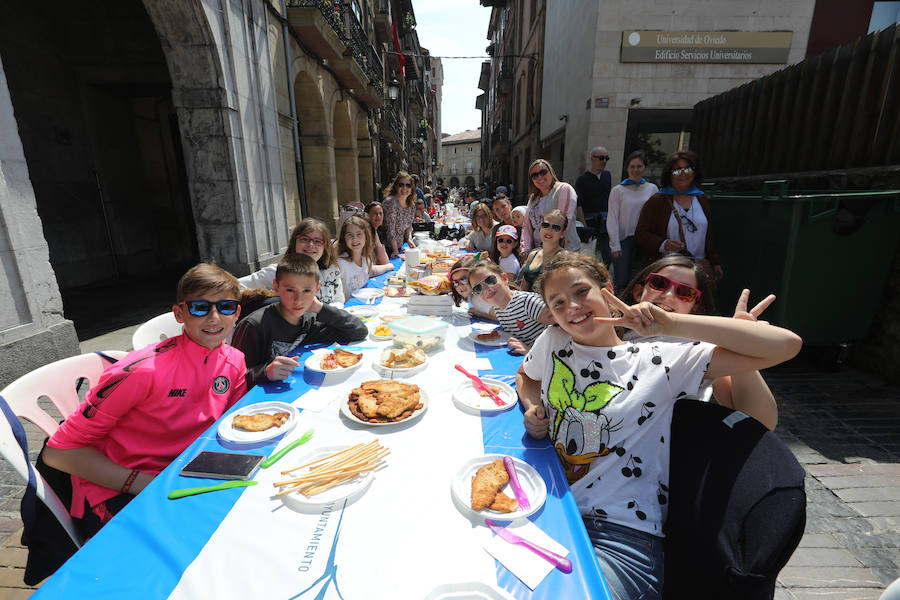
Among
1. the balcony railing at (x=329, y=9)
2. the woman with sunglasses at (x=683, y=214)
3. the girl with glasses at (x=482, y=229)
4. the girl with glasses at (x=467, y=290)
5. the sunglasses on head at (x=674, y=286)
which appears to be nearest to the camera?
the sunglasses on head at (x=674, y=286)

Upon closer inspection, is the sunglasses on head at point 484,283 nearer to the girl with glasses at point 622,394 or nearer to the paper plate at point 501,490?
the girl with glasses at point 622,394

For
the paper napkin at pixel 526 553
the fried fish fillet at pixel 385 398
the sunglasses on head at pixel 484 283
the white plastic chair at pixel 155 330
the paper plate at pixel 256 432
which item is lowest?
the paper napkin at pixel 526 553

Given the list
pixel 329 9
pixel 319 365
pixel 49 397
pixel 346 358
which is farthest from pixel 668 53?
pixel 49 397

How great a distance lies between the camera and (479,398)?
2123 millimetres

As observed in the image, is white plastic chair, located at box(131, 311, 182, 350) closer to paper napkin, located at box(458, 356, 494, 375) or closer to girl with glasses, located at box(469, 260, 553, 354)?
paper napkin, located at box(458, 356, 494, 375)

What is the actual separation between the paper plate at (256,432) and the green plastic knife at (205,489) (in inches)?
10.0

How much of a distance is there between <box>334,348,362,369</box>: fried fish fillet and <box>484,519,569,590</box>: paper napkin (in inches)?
58.2

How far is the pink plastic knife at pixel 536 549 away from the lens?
1164 millimetres

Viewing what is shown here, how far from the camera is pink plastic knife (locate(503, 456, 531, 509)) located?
140cm

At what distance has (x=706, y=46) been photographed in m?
11.9

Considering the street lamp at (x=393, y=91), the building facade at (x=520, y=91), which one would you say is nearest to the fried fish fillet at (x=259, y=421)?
the building facade at (x=520, y=91)

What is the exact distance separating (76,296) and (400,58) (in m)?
25.3

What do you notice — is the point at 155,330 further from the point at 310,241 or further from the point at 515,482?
the point at 515,482

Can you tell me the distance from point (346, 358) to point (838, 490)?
142 inches
